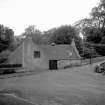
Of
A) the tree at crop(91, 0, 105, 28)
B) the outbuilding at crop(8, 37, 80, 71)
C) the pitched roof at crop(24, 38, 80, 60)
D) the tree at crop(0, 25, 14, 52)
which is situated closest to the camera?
the outbuilding at crop(8, 37, 80, 71)

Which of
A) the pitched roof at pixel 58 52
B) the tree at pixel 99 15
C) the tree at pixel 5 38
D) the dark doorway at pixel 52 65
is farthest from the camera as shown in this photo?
the tree at pixel 99 15

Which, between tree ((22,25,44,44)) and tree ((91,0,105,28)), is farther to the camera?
tree ((22,25,44,44))

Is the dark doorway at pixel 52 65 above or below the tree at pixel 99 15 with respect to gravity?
below

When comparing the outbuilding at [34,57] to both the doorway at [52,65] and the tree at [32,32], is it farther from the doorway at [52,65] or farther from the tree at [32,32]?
the tree at [32,32]

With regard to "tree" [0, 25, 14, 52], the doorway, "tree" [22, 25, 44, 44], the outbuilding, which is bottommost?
the doorway

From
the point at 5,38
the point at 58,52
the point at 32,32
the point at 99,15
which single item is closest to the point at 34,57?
the point at 58,52

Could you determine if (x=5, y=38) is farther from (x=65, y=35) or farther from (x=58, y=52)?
(x=65, y=35)

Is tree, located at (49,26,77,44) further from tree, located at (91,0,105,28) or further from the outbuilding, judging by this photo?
the outbuilding

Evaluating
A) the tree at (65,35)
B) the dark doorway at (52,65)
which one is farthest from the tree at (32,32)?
the dark doorway at (52,65)

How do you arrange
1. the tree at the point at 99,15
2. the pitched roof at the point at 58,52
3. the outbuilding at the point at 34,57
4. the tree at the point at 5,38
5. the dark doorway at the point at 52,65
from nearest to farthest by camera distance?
the outbuilding at the point at 34,57
the dark doorway at the point at 52,65
the pitched roof at the point at 58,52
the tree at the point at 5,38
the tree at the point at 99,15

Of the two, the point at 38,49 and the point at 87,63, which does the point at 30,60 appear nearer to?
the point at 38,49

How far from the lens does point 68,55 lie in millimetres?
37156

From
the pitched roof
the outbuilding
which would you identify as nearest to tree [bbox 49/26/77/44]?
the pitched roof

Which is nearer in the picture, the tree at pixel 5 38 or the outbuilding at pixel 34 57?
the outbuilding at pixel 34 57
